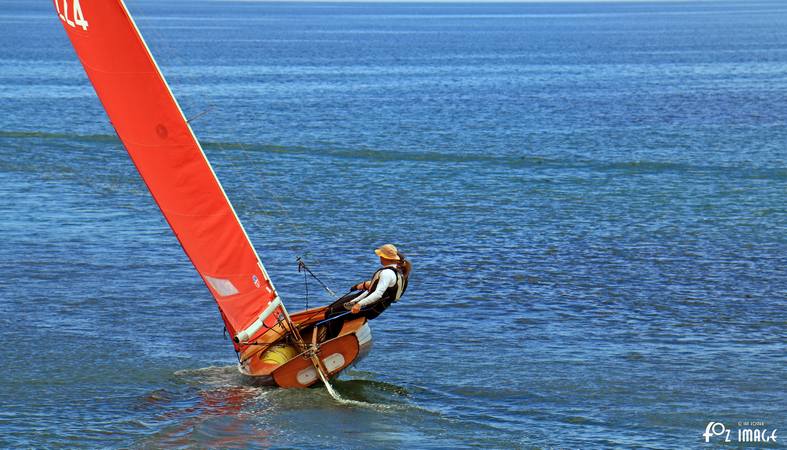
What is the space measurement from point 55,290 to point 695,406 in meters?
16.0

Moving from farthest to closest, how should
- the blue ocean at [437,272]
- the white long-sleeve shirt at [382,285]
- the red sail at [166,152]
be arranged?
the white long-sleeve shirt at [382,285] → the blue ocean at [437,272] → the red sail at [166,152]

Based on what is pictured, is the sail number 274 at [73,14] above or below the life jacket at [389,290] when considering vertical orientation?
above

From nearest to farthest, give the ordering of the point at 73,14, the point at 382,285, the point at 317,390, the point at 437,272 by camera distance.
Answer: the point at 73,14 < the point at 382,285 < the point at 317,390 < the point at 437,272

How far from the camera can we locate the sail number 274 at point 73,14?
2039cm

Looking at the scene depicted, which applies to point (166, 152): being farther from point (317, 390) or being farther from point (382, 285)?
point (317, 390)

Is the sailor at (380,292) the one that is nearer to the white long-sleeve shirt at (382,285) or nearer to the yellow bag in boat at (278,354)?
the white long-sleeve shirt at (382,285)

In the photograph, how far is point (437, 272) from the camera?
32.1m

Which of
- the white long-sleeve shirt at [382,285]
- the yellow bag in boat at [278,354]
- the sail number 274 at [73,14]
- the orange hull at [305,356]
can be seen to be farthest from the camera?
the yellow bag in boat at [278,354]

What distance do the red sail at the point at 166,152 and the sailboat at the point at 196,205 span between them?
2 cm

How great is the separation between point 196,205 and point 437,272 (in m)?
11.6

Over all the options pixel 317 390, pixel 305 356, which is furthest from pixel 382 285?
pixel 317 390

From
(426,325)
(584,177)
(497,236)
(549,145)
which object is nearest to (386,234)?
(497,236)

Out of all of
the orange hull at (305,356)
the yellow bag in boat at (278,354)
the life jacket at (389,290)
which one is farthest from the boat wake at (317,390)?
the life jacket at (389,290)

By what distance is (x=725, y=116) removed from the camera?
Result: 222 ft
